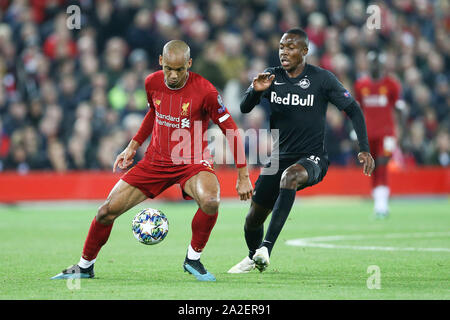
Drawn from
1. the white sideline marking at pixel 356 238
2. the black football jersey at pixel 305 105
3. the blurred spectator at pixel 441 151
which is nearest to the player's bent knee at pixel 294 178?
the black football jersey at pixel 305 105

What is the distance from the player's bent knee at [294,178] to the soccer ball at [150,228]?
126 centimetres

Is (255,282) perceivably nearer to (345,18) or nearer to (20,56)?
(20,56)

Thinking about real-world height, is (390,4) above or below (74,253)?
above

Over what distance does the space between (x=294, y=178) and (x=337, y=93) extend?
1.06 meters

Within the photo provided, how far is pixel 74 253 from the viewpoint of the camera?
34.5 feet

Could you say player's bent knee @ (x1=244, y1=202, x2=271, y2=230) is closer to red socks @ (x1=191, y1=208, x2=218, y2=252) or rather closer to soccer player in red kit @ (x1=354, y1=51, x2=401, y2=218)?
red socks @ (x1=191, y1=208, x2=218, y2=252)

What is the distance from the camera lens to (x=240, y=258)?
1006 cm

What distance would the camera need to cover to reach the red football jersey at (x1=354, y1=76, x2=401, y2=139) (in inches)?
622

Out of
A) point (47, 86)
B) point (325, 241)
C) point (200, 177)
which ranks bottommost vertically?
point (325, 241)

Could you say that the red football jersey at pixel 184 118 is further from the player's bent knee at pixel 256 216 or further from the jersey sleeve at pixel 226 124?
the player's bent knee at pixel 256 216

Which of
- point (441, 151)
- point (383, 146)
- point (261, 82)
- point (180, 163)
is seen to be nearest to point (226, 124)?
point (180, 163)

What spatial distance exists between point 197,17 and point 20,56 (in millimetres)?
4875
